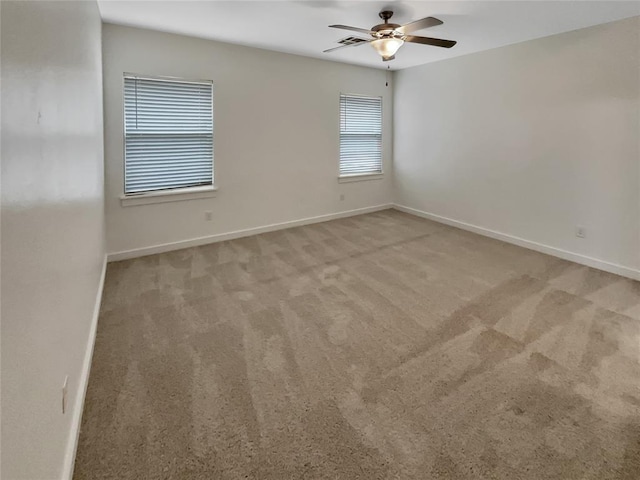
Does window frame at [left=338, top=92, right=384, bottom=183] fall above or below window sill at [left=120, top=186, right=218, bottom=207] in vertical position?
above

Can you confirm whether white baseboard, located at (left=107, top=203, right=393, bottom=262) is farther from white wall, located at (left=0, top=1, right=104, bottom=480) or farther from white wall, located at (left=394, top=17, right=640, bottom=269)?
white wall, located at (left=0, top=1, right=104, bottom=480)

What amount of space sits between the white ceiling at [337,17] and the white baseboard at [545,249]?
94.1 inches

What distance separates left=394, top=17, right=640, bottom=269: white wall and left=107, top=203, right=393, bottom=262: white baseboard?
1.50m

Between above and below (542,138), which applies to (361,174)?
below

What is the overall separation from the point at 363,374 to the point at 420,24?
8.76 ft

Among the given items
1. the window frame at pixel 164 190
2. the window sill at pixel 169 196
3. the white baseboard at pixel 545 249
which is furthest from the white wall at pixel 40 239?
the white baseboard at pixel 545 249

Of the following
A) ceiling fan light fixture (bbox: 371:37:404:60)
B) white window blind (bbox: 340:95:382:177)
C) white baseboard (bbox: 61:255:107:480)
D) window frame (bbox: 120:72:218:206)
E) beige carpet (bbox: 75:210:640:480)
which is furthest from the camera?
white window blind (bbox: 340:95:382:177)

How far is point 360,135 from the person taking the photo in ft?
20.2

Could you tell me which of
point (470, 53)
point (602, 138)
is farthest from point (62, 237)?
point (470, 53)

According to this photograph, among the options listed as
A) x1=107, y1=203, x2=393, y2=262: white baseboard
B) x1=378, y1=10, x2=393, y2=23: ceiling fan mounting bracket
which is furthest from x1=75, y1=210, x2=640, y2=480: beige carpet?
x1=378, y1=10, x2=393, y2=23: ceiling fan mounting bracket

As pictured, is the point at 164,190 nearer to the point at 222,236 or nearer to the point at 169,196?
the point at 169,196

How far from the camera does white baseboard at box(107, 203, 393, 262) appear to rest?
13.7 feet

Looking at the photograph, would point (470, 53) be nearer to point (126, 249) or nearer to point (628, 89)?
point (628, 89)

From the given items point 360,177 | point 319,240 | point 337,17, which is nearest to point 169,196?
point 319,240
